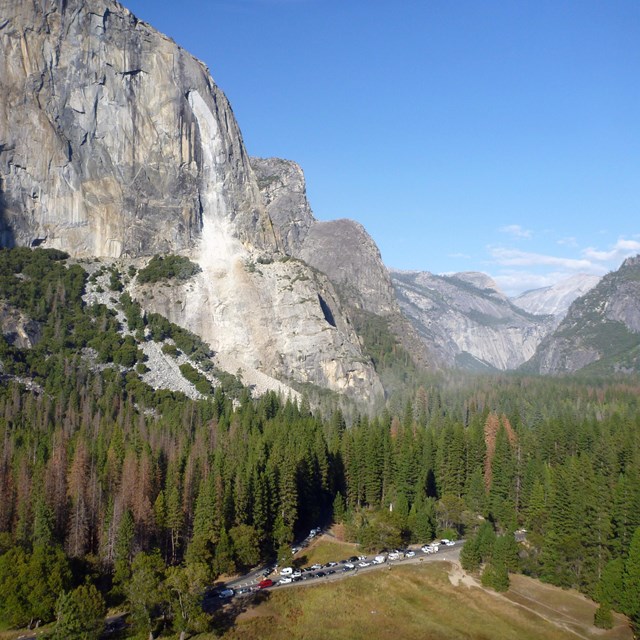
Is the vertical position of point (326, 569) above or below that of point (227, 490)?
below

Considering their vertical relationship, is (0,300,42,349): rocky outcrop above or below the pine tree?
above

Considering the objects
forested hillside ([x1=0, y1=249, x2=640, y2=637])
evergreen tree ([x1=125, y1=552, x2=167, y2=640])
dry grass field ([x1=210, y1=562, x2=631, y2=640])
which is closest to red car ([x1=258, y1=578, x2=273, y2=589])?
dry grass field ([x1=210, y1=562, x2=631, y2=640])

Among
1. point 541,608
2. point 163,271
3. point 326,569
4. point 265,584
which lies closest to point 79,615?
point 265,584

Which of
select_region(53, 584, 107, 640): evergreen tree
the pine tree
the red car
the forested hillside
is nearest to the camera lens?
select_region(53, 584, 107, 640): evergreen tree

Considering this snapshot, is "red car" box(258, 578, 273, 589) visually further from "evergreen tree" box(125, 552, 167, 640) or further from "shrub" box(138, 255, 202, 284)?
"shrub" box(138, 255, 202, 284)

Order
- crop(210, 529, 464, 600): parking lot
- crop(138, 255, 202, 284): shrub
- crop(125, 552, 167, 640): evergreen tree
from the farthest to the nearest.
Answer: crop(138, 255, 202, 284): shrub → crop(210, 529, 464, 600): parking lot → crop(125, 552, 167, 640): evergreen tree

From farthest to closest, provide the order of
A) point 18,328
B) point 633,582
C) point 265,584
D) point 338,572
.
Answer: point 18,328 → point 338,572 → point 265,584 → point 633,582

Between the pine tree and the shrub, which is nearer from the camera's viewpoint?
the pine tree

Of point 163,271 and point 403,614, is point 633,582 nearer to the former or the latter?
point 403,614
